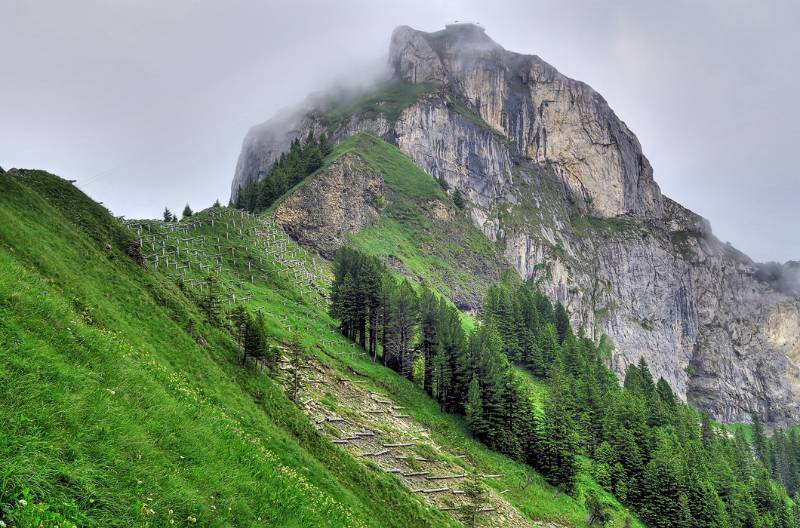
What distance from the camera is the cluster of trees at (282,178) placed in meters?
148

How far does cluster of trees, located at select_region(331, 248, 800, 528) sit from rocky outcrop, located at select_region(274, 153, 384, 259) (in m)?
28.6

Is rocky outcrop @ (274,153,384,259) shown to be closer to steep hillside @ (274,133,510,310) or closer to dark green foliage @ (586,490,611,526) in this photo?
steep hillside @ (274,133,510,310)

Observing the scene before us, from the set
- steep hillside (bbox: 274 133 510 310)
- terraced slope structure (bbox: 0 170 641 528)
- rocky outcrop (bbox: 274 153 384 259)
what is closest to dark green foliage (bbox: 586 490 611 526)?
terraced slope structure (bbox: 0 170 641 528)

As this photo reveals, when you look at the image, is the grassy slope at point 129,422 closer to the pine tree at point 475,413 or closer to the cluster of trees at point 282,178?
the pine tree at point 475,413

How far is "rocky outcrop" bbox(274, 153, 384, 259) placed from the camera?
127m

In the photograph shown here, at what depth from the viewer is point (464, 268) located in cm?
16338

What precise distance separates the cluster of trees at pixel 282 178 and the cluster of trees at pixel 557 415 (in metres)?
56.0

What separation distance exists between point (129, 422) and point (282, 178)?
144m

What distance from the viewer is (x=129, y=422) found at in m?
13.4

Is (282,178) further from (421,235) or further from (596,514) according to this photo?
(596,514)

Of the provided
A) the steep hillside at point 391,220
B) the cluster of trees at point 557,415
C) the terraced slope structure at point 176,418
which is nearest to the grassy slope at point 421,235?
the steep hillside at point 391,220

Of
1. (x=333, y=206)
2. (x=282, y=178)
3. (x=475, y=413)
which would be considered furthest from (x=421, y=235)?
(x=475, y=413)

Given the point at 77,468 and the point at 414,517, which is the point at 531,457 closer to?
the point at 414,517

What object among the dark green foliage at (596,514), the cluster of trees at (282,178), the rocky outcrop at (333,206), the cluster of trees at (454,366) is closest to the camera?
the dark green foliage at (596,514)
